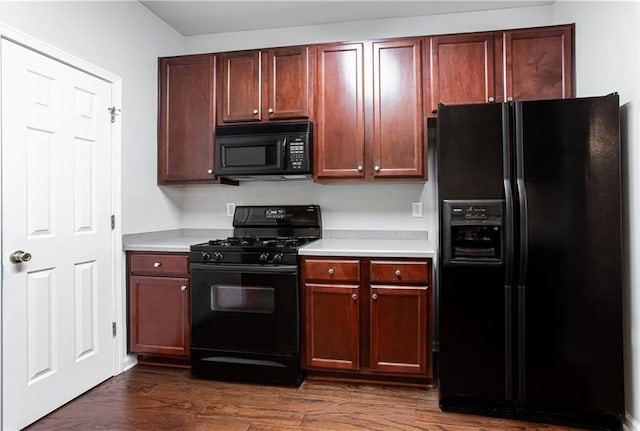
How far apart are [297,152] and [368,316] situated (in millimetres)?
1260

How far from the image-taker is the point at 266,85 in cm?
278

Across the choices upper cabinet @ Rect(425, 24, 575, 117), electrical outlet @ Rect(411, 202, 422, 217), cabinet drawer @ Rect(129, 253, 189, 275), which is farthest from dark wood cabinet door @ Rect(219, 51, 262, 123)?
electrical outlet @ Rect(411, 202, 422, 217)

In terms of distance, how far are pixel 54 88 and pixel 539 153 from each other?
277 centimetres

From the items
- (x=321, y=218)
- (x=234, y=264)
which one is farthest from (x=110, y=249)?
(x=321, y=218)

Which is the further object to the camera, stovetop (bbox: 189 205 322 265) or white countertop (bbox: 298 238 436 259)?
stovetop (bbox: 189 205 322 265)

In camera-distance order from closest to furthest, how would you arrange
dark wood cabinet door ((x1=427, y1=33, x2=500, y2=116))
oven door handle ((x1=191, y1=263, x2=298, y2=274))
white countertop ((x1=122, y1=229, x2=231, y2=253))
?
oven door handle ((x1=191, y1=263, x2=298, y2=274)) < dark wood cabinet door ((x1=427, y1=33, x2=500, y2=116)) < white countertop ((x1=122, y1=229, x2=231, y2=253))

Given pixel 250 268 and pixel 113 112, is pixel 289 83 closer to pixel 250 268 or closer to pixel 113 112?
pixel 113 112

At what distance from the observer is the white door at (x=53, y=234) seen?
186cm

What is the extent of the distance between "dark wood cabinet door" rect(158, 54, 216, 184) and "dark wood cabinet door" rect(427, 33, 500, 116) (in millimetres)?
1693

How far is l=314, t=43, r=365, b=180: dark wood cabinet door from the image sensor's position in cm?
265

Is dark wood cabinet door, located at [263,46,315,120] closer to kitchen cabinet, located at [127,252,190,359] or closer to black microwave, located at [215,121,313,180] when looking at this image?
black microwave, located at [215,121,313,180]

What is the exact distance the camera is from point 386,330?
2.31m

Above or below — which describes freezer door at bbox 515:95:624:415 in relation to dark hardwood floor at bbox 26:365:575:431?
above

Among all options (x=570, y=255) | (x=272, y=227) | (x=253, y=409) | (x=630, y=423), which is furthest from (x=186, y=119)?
(x=630, y=423)
